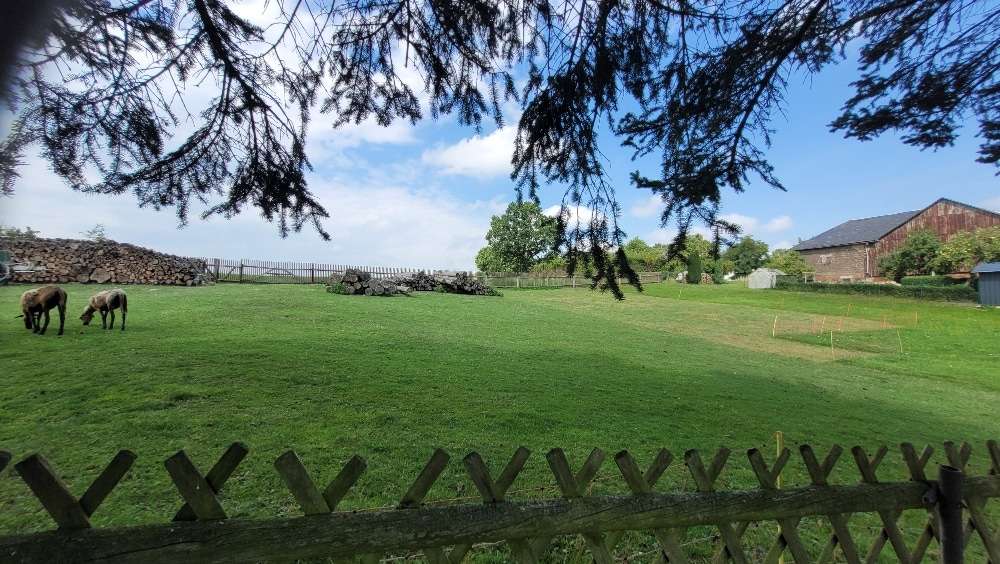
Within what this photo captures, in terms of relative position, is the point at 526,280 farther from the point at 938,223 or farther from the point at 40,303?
the point at 938,223

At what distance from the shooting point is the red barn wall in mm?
39688

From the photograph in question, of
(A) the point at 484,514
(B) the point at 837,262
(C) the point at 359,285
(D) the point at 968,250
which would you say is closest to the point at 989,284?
(D) the point at 968,250

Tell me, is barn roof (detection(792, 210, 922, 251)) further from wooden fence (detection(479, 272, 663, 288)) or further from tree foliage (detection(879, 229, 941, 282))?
wooden fence (detection(479, 272, 663, 288))

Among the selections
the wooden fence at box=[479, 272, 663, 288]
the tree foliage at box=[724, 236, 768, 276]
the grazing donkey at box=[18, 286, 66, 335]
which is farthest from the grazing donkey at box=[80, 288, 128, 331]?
the tree foliage at box=[724, 236, 768, 276]

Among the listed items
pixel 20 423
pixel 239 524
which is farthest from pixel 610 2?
pixel 20 423

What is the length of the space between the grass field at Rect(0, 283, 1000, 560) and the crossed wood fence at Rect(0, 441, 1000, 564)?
166cm

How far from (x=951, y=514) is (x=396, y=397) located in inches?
192

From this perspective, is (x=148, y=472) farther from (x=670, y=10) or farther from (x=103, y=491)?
(x=670, y=10)

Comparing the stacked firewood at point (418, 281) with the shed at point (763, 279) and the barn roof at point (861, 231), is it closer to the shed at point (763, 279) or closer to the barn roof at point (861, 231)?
the shed at point (763, 279)

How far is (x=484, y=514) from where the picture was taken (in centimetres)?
153

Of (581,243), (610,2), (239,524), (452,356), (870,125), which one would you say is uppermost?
(610,2)

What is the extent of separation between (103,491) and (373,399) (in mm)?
4105

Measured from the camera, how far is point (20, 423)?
3.80 meters

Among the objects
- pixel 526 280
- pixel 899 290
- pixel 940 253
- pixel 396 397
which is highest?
pixel 940 253
